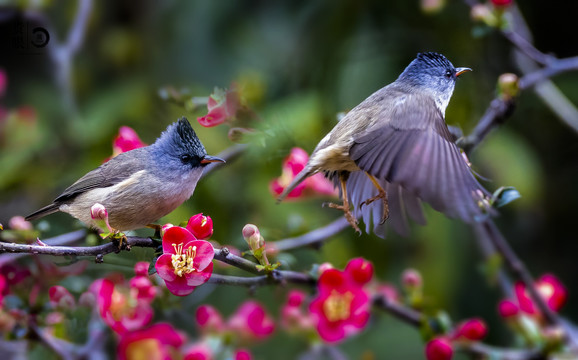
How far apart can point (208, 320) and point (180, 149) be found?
27.6 inches

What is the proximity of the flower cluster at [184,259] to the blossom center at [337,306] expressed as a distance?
0.58 meters

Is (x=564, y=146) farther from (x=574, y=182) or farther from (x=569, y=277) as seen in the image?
(x=569, y=277)

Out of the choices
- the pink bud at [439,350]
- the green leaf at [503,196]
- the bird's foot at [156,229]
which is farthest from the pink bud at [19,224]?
the pink bud at [439,350]

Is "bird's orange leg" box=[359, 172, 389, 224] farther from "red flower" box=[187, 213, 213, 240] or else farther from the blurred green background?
the blurred green background

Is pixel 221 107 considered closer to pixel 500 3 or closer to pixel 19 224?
pixel 19 224

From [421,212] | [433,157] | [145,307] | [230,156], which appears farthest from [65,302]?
[433,157]

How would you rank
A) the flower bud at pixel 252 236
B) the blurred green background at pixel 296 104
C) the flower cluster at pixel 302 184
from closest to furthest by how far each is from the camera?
the flower bud at pixel 252 236
the flower cluster at pixel 302 184
the blurred green background at pixel 296 104

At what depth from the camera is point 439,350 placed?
1580 mm

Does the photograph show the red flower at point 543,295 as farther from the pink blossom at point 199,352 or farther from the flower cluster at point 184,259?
the flower cluster at point 184,259

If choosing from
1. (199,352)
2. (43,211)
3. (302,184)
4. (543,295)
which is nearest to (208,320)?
(199,352)

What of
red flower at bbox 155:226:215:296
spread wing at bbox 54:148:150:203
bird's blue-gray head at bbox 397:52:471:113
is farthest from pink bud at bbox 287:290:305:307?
bird's blue-gray head at bbox 397:52:471:113

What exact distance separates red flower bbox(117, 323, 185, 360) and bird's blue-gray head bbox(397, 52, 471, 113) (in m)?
0.96

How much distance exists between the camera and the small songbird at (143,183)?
1185 mm

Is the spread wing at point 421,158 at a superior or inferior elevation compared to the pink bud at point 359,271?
superior
